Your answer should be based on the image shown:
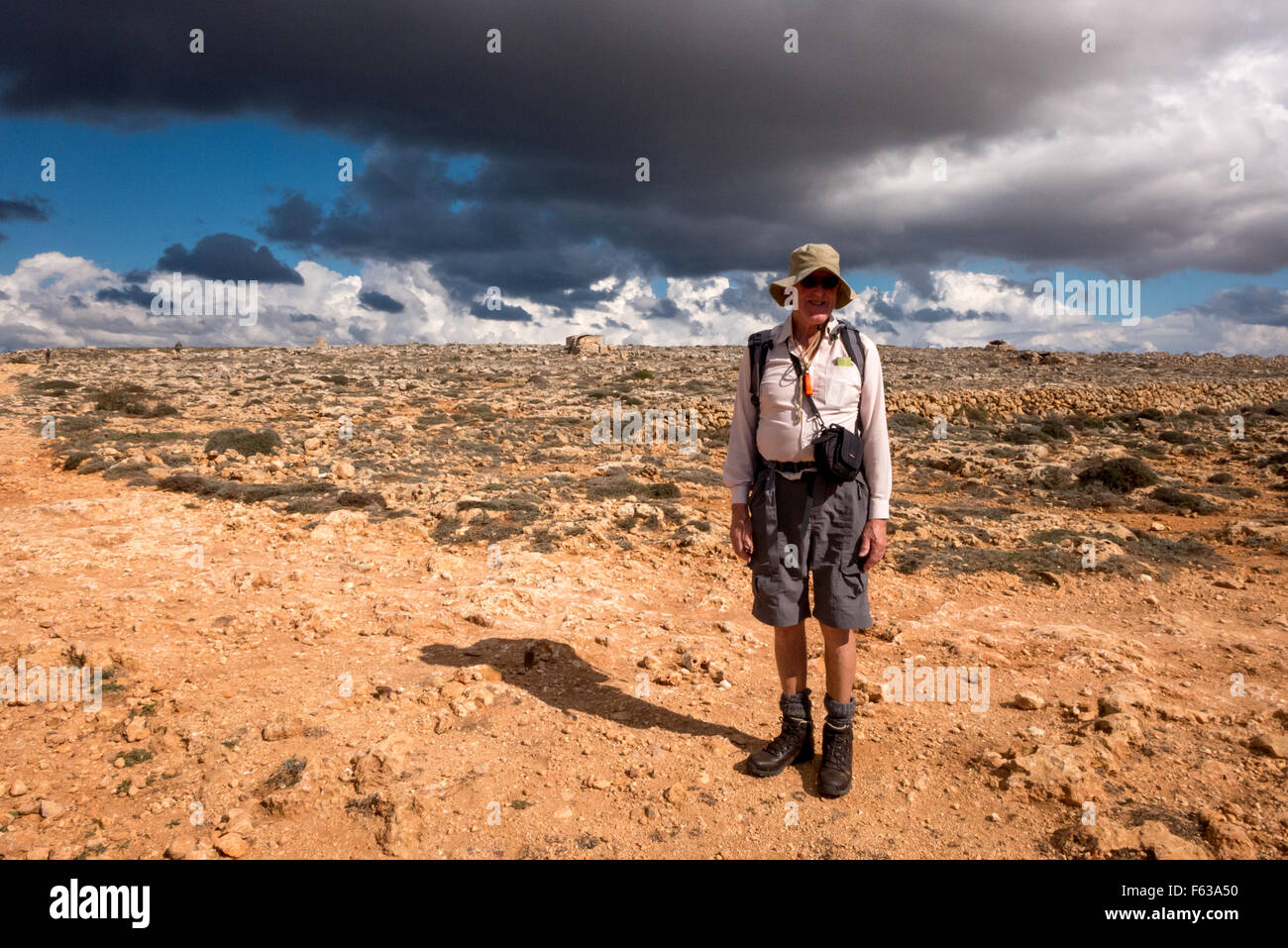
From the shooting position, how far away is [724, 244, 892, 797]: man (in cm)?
321

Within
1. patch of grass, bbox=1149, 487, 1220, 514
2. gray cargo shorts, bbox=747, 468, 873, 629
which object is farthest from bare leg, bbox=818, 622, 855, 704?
patch of grass, bbox=1149, 487, 1220, 514

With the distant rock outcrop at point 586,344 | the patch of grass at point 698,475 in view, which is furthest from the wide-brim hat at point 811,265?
the distant rock outcrop at point 586,344

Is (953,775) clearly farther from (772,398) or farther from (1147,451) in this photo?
(1147,451)

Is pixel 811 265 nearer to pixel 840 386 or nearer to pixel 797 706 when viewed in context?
pixel 840 386

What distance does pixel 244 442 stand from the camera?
446 inches

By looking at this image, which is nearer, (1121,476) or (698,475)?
(698,475)

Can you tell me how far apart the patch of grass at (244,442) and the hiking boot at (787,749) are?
400 inches

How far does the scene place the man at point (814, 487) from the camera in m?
3.21

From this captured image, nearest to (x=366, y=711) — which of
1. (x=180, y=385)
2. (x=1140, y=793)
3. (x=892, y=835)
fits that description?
(x=892, y=835)

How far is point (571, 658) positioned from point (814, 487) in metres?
2.44

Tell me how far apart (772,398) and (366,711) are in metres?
A: 2.88

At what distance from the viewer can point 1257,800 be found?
318cm

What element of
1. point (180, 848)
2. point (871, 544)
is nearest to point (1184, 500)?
point (871, 544)

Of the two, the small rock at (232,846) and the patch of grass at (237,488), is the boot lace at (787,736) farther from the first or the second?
the patch of grass at (237,488)
